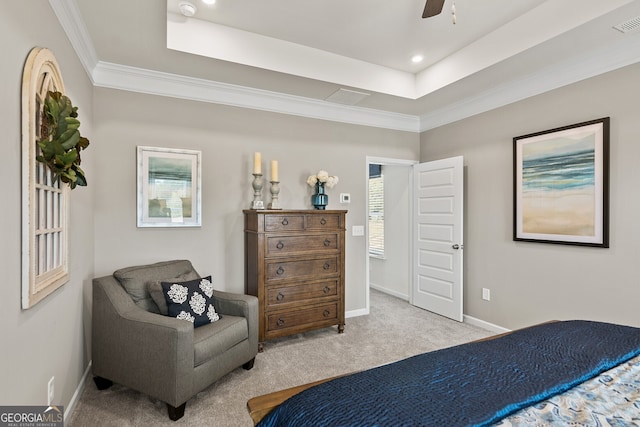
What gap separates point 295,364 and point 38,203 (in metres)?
2.17

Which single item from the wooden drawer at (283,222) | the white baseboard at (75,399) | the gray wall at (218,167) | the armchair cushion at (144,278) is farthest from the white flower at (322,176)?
the white baseboard at (75,399)

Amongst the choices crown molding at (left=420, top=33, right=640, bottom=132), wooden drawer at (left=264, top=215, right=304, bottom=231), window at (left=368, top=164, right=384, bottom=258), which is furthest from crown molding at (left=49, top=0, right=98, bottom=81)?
window at (left=368, top=164, right=384, bottom=258)

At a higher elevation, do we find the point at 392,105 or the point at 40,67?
the point at 392,105

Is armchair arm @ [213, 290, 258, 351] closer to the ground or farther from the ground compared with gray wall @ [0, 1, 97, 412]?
closer to the ground

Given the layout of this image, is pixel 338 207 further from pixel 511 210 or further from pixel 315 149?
pixel 511 210

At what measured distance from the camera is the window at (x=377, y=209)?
5.45 metres

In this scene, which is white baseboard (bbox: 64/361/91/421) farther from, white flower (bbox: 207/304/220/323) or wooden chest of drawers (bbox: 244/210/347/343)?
wooden chest of drawers (bbox: 244/210/347/343)

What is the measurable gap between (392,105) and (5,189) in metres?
3.61

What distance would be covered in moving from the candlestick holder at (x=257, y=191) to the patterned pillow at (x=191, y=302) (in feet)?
3.36

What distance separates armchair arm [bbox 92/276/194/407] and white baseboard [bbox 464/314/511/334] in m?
3.08

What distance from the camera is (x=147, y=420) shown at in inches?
81.2

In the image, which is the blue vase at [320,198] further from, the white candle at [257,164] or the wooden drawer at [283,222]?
the white candle at [257,164]

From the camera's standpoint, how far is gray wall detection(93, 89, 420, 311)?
295 cm

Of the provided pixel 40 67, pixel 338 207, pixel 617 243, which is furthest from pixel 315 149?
pixel 617 243
